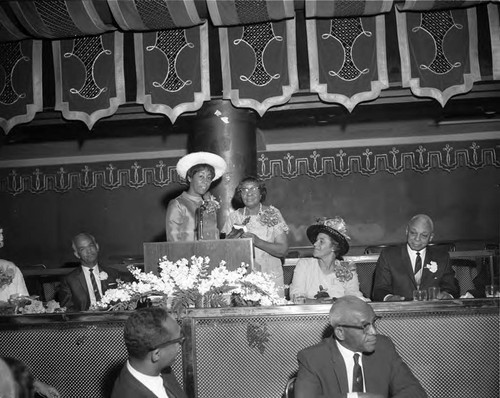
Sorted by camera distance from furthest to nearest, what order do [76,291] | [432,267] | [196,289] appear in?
1. [76,291]
2. [432,267]
3. [196,289]

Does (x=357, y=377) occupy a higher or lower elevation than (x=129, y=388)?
lower

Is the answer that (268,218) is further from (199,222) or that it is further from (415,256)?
(415,256)

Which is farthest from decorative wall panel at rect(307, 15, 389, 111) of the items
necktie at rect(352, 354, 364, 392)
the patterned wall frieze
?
the patterned wall frieze

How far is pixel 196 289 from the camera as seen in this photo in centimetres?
491

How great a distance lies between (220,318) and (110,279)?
7.17ft

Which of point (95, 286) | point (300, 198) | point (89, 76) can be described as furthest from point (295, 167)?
point (95, 286)

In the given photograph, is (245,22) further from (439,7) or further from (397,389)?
(397,389)

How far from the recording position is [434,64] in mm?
6621

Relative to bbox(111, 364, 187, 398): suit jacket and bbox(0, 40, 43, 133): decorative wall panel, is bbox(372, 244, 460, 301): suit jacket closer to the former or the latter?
bbox(111, 364, 187, 398): suit jacket

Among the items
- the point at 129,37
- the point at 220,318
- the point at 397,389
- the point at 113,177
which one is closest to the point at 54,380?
the point at 220,318

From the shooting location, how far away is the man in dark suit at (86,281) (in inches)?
253

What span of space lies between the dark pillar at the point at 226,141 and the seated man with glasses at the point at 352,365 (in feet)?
12.0

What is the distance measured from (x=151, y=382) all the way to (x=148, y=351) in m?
0.17

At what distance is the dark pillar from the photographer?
7.53 metres
